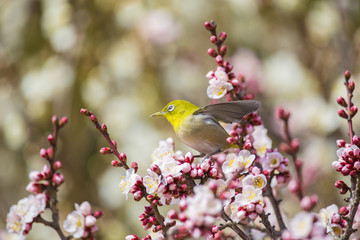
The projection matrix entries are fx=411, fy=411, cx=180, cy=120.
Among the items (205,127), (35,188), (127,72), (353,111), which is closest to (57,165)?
(35,188)

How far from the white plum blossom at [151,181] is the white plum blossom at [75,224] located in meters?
0.15

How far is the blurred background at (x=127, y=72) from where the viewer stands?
5.80ft

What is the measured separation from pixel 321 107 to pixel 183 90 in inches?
23.9

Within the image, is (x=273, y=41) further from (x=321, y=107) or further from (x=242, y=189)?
(x=242, y=189)

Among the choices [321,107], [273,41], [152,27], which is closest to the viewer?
[321,107]

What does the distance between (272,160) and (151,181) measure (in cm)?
22

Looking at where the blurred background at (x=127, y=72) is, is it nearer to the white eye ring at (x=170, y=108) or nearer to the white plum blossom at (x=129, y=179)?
the white eye ring at (x=170, y=108)

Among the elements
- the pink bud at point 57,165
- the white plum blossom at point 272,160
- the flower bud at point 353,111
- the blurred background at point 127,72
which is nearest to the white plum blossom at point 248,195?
the white plum blossom at point 272,160

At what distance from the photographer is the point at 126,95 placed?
190cm

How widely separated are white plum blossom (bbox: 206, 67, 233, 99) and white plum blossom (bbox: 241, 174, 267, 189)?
16 centimetres

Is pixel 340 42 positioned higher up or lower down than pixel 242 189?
higher up

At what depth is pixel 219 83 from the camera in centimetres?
69

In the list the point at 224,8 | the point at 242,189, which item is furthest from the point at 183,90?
the point at 242,189

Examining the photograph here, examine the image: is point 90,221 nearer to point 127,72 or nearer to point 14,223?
point 14,223
